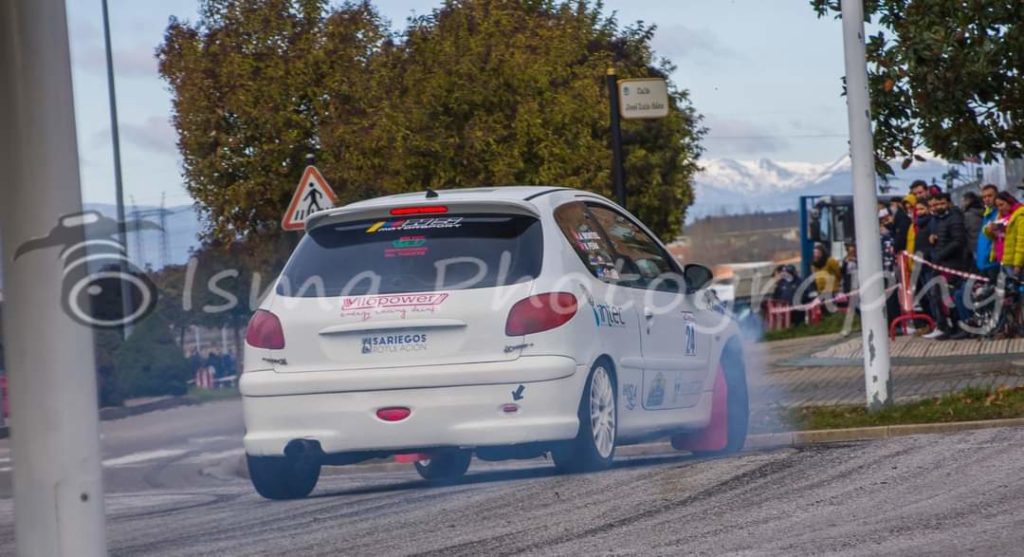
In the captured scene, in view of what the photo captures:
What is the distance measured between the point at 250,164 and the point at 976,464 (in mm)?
30427

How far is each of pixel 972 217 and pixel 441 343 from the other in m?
15.2

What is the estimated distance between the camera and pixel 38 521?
4.34 m

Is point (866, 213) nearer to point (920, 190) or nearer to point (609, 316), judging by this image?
point (609, 316)

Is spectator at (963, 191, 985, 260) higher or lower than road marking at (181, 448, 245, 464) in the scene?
higher

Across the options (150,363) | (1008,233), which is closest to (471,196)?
(1008,233)

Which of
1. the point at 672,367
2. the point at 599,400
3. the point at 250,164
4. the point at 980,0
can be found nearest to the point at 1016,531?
the point at 599,400

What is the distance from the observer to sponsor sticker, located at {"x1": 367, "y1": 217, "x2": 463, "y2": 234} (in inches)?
353

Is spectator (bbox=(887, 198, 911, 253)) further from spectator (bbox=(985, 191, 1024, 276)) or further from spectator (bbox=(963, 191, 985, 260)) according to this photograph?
spectator (bbox=(985, 191, 1024, 276))

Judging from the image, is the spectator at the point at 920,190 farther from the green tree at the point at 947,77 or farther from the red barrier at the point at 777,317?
the red barrier at the point at 777,317

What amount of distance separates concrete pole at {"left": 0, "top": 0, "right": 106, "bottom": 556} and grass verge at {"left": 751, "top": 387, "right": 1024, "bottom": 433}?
8192mm

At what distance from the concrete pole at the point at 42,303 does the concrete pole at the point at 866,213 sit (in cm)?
873

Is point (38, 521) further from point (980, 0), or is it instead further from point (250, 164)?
point (250, 164)

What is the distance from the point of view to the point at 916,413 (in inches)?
473

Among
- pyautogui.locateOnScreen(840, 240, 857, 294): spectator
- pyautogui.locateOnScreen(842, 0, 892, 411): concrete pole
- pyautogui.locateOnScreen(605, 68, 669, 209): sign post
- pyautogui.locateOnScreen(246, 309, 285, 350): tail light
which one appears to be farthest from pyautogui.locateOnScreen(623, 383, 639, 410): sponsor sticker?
pyautogui.locateOnScreen(840, 240, 857, 294): spectator
